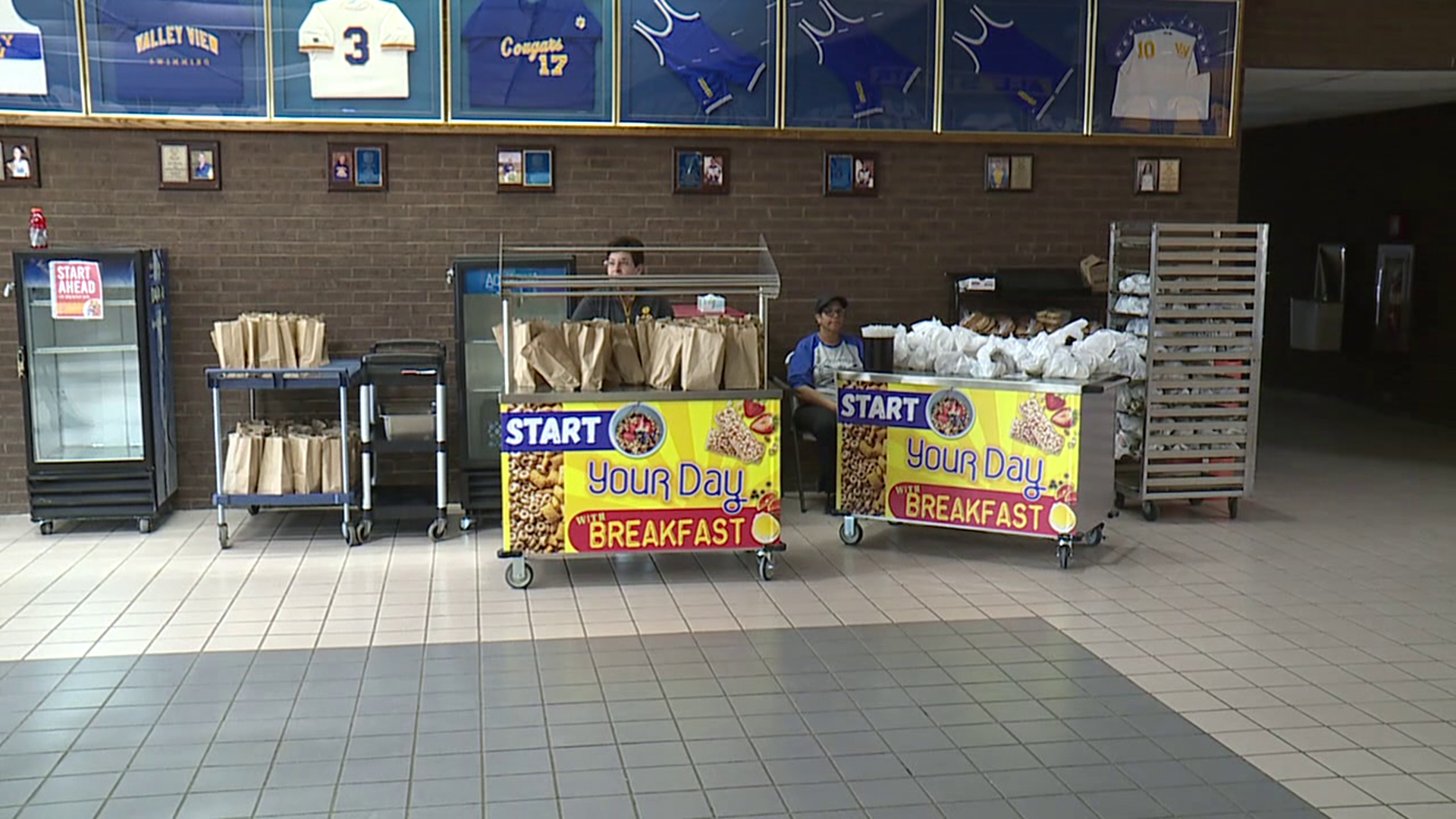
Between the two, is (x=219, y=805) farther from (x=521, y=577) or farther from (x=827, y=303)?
(x=827, y=303)

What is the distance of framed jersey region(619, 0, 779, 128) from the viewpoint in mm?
7898

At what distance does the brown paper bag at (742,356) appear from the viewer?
6.18m

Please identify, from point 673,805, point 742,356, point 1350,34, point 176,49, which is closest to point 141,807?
point 673,805

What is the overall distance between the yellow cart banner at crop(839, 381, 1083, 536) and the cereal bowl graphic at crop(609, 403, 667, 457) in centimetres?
129

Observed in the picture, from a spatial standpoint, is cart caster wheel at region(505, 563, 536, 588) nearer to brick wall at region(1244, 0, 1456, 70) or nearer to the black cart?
the black cart

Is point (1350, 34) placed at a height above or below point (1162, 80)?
above

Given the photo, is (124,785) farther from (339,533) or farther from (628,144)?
(628,144)

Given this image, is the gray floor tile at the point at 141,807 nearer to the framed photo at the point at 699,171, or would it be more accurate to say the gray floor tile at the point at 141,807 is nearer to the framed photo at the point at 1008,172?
the framed photo at the point at 699,171

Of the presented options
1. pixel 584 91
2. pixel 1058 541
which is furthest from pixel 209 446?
pixel 1058 541

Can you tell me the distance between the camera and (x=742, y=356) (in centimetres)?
620

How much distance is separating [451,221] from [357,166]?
0.63 m

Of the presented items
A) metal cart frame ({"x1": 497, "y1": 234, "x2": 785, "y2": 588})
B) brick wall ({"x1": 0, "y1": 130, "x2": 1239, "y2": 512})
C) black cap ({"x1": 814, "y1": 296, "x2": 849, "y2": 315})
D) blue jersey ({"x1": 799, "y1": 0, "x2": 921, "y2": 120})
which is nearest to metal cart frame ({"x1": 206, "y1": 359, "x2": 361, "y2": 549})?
brick wall ({"x1": 0, "y1": 130, "x2": 1239, "y2": 512})

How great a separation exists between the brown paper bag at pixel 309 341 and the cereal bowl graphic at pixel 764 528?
8.88 ft

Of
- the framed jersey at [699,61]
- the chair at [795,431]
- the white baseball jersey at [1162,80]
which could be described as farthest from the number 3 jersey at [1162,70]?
the chair at [795,431]
